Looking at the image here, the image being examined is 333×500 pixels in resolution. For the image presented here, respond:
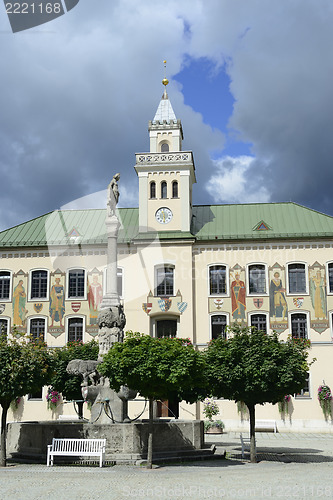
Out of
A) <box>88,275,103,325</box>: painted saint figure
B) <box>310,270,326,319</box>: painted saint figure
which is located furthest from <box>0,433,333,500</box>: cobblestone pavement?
<box>88,275,103,325</box>: painted saint figure

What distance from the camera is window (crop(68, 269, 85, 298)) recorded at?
127ft

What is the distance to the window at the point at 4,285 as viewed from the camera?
127 ft

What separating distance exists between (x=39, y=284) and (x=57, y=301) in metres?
1.75

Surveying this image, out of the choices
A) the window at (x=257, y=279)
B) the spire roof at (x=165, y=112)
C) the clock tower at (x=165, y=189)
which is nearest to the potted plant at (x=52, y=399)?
the clock tower at (x=165, y=189)

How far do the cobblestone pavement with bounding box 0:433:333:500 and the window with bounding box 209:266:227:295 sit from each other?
57.2 feet

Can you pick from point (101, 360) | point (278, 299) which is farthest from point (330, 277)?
point (101, 360)

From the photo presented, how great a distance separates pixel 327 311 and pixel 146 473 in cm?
2278

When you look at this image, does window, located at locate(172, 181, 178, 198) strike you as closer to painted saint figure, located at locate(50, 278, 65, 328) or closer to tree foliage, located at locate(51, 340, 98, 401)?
painted saint figure, located at locate(50, 278, 65, 328)

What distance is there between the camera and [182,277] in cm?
3762

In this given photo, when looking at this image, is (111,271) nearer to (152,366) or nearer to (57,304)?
(152,366)

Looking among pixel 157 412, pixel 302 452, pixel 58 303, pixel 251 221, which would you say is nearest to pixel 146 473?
pixel 302 452

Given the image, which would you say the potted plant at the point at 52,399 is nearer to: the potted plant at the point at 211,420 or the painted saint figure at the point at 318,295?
the potted plant at the point at 211,420

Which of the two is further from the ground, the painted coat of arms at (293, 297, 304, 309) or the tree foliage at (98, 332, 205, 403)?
the painted coat of arms at (293, 297, 304, 309)

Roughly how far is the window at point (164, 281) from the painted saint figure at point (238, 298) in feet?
13.0
